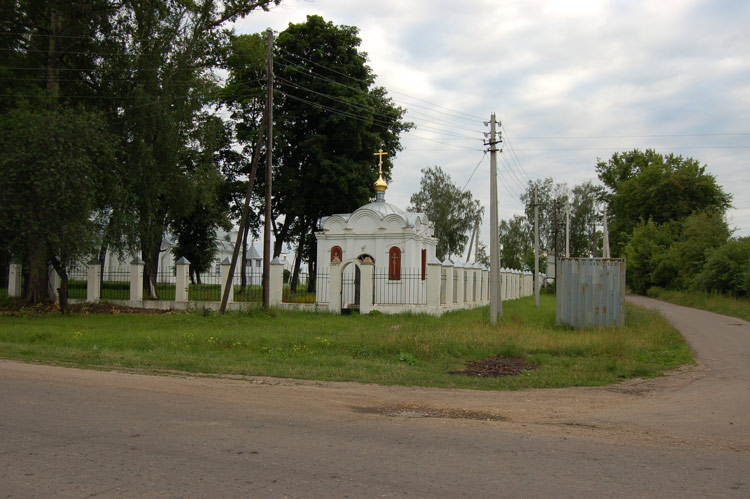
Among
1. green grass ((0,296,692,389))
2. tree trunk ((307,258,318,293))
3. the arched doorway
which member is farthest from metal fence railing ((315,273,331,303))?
tree trunk ((307,258,318,293))

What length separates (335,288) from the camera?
73.5ft

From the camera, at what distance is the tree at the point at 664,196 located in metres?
56.0

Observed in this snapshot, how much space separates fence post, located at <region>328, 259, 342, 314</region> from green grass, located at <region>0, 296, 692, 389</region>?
3897mm

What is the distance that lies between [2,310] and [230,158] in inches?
668

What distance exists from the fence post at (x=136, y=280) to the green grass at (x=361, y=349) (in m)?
5.61

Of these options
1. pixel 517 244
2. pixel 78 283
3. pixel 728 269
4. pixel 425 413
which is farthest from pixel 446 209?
pixel 425 413

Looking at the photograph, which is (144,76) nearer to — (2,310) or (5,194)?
(5,194)

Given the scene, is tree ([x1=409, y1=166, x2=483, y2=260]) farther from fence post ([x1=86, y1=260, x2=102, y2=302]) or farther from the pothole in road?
the pothole in road

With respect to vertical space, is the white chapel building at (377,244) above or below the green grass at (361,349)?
above

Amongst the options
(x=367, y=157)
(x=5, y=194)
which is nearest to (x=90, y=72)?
(x=5, y=194)

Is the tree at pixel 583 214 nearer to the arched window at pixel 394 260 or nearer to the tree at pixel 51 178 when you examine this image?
the arched window at pixel 394 260

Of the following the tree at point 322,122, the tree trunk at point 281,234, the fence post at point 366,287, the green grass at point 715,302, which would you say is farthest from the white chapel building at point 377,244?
the green grass at point 715,302

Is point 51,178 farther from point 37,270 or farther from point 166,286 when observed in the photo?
point 166,286

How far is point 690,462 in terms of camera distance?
17.7 ft
